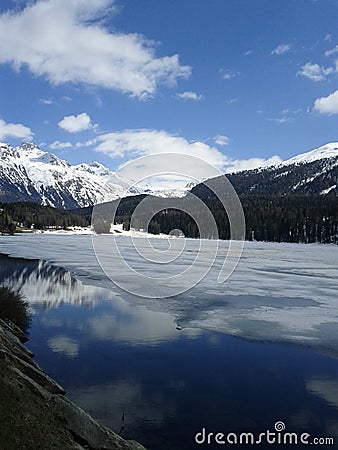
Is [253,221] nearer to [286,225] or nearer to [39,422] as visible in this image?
[286,225]

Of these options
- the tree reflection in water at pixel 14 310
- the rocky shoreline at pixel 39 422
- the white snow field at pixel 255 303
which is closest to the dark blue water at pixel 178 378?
the tree reflection in water at pixel 14 310

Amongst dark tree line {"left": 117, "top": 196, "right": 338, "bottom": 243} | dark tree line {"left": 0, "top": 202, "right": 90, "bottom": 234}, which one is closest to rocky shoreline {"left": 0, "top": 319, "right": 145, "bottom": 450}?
dark tree line {"left": 117, "top": 196, "right": 338, "bottom": 243}

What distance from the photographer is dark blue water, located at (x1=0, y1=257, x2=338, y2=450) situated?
903 cm

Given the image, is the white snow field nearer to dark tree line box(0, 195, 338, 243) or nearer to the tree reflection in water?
the tree reflection in water

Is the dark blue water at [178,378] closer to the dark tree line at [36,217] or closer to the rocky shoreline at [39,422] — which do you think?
the rocky shoreline at [39,422]

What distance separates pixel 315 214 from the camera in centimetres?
10344

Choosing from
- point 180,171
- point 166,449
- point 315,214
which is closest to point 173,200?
point 315,214

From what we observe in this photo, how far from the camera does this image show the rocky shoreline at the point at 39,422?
5.48 meters

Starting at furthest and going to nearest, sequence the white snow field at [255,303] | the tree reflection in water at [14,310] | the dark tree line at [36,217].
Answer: the dark tree line at [36,217] < the tree reflection in water at [14,310] < the white snow field at [255,303]

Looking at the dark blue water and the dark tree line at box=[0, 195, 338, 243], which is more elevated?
the dark tree line at box=[0, 195, 338, 243]

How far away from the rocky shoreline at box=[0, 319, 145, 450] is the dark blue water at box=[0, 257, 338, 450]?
1.90 m

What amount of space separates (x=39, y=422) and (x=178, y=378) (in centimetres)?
634

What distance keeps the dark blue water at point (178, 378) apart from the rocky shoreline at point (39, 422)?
6.24ft

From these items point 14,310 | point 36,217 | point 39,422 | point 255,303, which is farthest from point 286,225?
point 36,217
